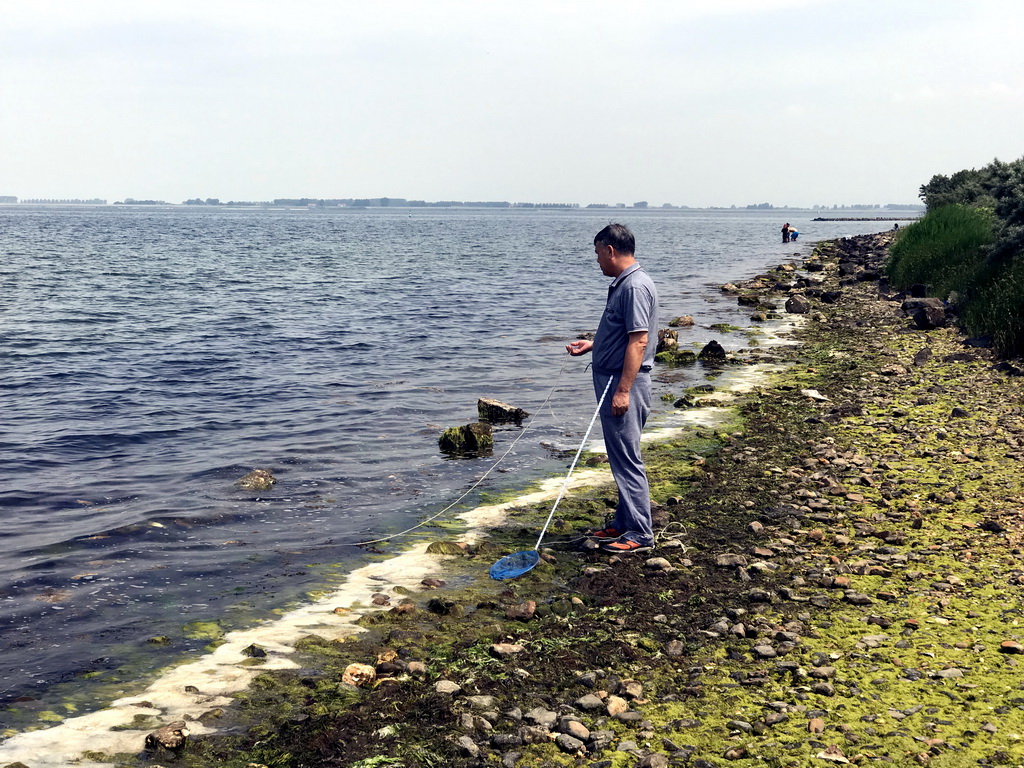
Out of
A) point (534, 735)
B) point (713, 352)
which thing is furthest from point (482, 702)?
point (713, 352)

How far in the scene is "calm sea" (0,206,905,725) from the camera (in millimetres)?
8297

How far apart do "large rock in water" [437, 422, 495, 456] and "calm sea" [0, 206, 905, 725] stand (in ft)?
1.11

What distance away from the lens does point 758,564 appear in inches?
318

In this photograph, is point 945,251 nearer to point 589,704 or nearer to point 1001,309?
point 1001,309

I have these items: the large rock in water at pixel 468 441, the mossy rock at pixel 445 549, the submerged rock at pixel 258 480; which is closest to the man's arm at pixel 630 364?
the mossy rock at pixel 445 549

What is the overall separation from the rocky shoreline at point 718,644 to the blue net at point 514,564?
150 mm

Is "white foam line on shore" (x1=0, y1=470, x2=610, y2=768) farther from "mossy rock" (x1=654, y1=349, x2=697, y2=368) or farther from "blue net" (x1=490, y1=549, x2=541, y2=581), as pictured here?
"mossy rock" (x1=654, y1=349, x2=697, y2=368)

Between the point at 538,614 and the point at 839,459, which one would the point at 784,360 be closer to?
the point at 839,459

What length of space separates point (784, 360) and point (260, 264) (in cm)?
5448

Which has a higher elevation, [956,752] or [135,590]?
[956,752]

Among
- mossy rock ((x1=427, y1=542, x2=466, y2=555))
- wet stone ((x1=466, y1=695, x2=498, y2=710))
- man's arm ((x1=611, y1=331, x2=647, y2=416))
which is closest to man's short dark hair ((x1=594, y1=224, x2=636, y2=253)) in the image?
man's arm ((x1=611, y1=331, x2=647, y2=416))

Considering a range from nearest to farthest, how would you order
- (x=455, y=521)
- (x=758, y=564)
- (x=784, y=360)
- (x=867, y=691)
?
(x=867, y=691)
(x=758, y=564)
(x=455, y=521)
(x=784, y=360)

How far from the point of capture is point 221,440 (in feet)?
49.8

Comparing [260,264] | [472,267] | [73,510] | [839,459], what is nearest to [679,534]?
[839,459]
